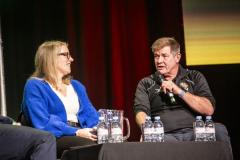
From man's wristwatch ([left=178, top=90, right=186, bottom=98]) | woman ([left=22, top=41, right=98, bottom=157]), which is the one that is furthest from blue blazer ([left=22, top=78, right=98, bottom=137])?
man's wristwatch ([left=178, top=90, right=186, bottom=98])

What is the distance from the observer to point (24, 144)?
253 cm

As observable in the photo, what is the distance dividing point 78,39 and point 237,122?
154 cm

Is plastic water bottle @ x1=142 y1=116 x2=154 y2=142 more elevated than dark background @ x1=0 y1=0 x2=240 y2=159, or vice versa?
dark background @ x1=0 y1=0 x2=240 y2=159

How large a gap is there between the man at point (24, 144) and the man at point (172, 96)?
94 cm

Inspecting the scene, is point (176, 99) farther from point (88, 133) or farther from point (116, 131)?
point (116, 131)

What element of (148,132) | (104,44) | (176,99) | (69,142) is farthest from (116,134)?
(104,44)

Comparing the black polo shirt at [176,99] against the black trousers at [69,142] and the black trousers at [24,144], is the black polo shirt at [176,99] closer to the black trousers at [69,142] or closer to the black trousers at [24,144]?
the black trousers at [69,142]

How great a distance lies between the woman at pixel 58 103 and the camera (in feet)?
9.95

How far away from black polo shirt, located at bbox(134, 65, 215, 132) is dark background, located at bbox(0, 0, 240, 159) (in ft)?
2.47

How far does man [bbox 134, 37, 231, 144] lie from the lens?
10.9ft

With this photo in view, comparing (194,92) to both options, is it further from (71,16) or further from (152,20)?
(71,16)

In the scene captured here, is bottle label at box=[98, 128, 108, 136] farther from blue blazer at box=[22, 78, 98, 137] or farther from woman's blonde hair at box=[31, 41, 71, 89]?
woman's blonde hair at box=[31, 41, 71, 89]

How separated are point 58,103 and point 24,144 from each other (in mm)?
645

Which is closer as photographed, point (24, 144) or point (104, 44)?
point (24, 144)
